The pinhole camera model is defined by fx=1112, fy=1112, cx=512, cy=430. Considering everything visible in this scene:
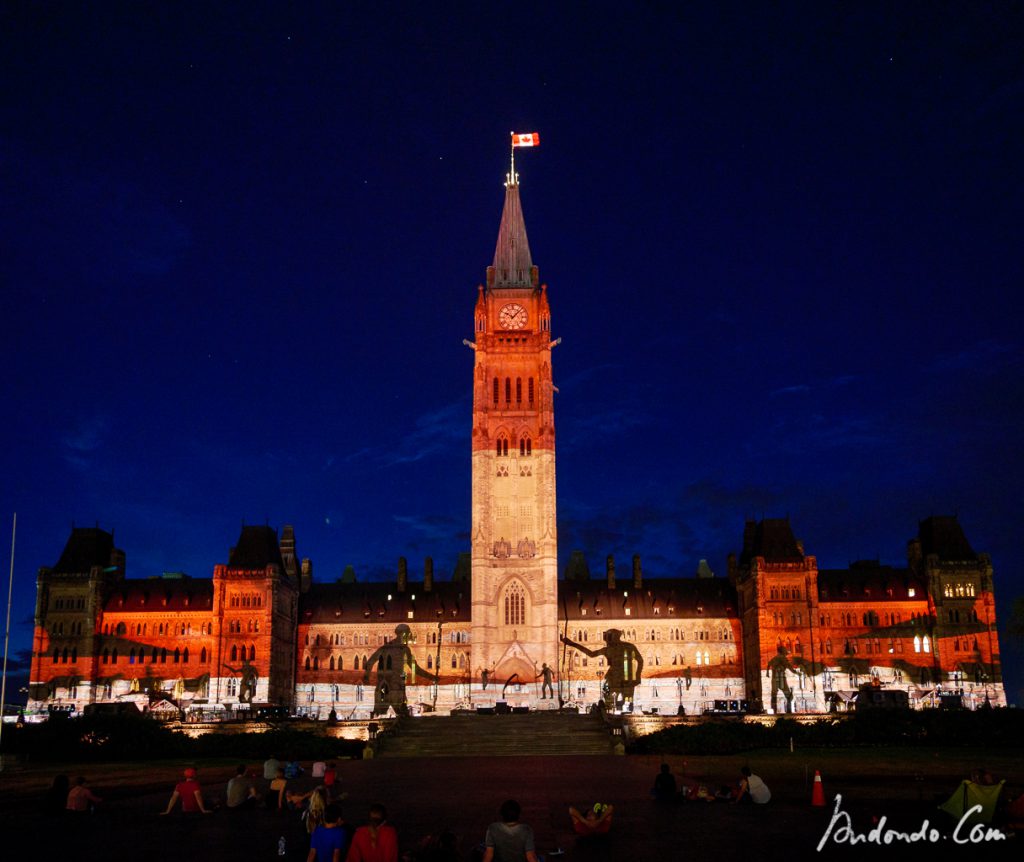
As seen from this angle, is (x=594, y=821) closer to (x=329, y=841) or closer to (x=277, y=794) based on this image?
(x=329, y=841)

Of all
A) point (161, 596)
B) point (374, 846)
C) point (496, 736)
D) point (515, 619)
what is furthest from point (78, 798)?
point (161, 596)

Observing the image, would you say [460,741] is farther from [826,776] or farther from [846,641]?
[846,641]

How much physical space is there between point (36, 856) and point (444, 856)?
8716mm

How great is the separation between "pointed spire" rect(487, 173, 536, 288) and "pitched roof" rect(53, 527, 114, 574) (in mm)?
50400

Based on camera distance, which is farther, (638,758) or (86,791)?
(638,758)

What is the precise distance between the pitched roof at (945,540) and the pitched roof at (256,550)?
67578mm

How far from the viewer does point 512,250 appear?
12794 cm

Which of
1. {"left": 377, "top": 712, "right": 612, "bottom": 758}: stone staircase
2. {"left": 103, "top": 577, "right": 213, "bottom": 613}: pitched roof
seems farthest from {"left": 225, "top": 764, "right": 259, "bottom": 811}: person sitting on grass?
{"left": 103, "top": 577, "right": 213, "bottom": 613}: pitched roof

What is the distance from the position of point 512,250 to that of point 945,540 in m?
56.6

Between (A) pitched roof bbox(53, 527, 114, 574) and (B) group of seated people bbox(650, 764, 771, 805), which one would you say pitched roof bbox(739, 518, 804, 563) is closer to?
(A) pitched roof bbox(53, 527, 114, 574)

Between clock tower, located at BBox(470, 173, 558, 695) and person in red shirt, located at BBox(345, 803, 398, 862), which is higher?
clock tower, located at BBox(470, 173, 558, 695)

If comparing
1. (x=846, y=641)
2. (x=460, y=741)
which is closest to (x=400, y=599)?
(x=846, y=641)

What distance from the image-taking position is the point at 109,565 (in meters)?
119

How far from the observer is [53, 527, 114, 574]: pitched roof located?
11631cm
